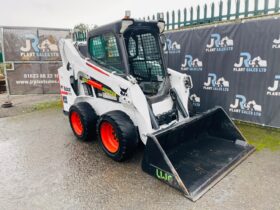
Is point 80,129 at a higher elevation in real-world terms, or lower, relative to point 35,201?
higher

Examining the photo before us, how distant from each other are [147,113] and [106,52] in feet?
4.24

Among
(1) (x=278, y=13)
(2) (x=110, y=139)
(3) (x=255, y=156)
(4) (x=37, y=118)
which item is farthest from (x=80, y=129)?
(1) (x=278, y=13)

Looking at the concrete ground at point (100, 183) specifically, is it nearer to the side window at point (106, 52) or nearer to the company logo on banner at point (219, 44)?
the side window at point (106, 52)

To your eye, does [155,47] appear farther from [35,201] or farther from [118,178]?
[35,201]

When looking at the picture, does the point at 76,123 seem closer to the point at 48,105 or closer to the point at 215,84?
the point at 215,84

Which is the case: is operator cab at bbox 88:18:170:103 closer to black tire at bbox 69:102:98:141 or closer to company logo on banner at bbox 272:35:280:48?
black tire at bbox 69:102:98:141

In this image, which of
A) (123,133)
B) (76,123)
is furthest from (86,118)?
(123,133)

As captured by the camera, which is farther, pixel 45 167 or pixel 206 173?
pixel 45 167

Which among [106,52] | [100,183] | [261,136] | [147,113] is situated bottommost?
[100,183]

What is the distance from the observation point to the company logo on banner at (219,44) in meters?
4.46

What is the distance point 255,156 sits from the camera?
3.28 m

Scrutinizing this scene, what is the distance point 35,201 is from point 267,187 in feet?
8.75

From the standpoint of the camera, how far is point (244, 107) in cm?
445

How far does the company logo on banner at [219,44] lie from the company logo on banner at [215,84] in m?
0.55
